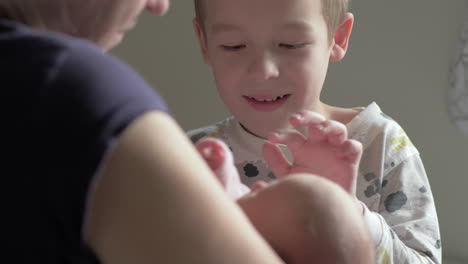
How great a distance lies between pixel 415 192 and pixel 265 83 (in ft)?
1.07

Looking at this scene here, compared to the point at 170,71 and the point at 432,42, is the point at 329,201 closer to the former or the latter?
the point at 432,42

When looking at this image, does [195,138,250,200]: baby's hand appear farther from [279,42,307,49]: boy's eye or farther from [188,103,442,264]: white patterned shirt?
[279,42,307,49]: boy's eye

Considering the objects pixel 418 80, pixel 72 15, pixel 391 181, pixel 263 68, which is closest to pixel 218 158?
pixel 72 15

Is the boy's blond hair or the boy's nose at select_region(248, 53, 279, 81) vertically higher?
the boy's blond hair

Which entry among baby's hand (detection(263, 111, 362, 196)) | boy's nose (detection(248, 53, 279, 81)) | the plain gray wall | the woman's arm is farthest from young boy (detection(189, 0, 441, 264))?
the woman's arm

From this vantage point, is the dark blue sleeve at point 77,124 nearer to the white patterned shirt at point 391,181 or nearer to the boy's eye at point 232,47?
the white patterned shirt at point 391,181

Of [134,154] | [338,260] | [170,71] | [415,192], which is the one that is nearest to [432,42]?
[415,192]

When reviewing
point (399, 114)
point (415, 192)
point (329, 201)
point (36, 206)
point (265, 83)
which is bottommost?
point (399, 114)

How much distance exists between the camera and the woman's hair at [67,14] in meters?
0.43

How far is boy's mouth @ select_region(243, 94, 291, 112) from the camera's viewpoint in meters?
1.09

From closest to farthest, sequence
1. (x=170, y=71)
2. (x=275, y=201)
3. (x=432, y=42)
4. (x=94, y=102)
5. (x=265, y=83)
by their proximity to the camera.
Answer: (x=94, y=102) → (x=275, y=201) → (x=265, y=83) → (x=432, y=42) → (x=170, y=71)

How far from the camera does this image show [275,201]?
55 cm

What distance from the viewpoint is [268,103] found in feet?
3.58

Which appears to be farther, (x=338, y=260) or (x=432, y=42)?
(x=432, y=42)
